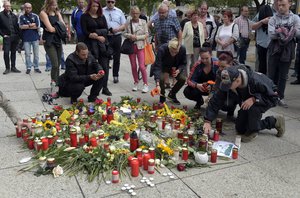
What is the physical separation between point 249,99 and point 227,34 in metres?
3.33

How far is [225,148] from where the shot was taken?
3.71 meters

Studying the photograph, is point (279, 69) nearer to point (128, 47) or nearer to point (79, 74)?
point (128, 47)

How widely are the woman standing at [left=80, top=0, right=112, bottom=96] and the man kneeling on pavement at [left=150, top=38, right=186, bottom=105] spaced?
1120mm

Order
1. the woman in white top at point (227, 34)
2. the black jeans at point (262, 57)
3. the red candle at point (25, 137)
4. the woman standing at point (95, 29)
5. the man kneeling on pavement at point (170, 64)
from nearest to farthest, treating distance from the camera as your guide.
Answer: the red candle at point (25, 137)
the man kneeling on pavement at point (170, 64)
the woman standing at point (95, 29)
the black jeans at point (262, 57)
the woman in white top at point (227, 34)

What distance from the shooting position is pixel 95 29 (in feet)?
19.2

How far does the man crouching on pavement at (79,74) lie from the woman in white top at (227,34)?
2865 millimetres

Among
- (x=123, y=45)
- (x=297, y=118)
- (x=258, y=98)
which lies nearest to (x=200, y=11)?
(x=123, y=45)

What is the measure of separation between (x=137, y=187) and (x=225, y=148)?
1.29 m

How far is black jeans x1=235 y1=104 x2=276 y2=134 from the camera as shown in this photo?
3.94 meters

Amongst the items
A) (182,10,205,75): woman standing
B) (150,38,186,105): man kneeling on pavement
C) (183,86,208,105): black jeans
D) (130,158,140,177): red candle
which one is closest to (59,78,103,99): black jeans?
(150,38,186,105): man kneeling on pavement

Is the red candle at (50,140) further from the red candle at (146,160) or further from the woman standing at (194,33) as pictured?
the woman standing at (194,33)

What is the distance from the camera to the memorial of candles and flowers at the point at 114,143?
3.19 metres

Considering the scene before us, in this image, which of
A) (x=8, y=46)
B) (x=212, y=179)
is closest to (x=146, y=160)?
(x=212, y=179)

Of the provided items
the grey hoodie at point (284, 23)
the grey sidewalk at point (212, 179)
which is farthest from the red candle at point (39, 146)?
the grey hoodie at point (284, 23)
